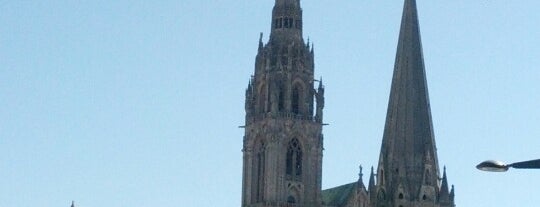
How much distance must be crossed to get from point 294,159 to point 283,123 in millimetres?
2987

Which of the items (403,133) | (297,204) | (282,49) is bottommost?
(297,204)

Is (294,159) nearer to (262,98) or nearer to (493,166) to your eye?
(262,98)

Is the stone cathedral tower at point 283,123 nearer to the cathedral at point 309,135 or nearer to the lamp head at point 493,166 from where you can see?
the cathedral at point 309,135

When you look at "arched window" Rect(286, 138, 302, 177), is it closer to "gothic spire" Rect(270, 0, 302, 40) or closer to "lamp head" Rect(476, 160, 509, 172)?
"gothic spire" Rect(270, 0, 302, 40)

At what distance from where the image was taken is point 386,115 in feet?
302

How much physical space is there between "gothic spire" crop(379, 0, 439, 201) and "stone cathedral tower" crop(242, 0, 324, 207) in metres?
5.59

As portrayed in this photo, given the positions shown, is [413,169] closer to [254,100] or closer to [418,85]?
[418,85]

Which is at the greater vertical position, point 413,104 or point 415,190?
point 413,104

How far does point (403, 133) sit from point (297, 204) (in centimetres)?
982

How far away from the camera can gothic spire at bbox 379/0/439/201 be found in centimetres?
8912

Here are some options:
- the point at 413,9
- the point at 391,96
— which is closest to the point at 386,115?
the point at 391,96

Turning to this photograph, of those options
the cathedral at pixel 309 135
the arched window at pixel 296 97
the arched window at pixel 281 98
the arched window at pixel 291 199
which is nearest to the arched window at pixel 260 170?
the cathedral at pixel 309 135

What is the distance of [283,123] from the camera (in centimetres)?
8975

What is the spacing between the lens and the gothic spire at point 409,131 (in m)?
89.1
